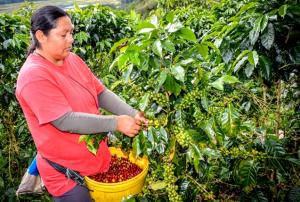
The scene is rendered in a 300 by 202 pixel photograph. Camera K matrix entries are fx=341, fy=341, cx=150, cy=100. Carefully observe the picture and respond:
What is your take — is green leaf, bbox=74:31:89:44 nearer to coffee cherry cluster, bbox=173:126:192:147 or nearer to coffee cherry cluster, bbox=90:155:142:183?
coffee cherry cluster, bbox=90:155:142:183

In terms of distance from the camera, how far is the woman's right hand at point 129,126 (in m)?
1.75

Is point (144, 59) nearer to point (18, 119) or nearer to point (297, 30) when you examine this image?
point (297, 30)

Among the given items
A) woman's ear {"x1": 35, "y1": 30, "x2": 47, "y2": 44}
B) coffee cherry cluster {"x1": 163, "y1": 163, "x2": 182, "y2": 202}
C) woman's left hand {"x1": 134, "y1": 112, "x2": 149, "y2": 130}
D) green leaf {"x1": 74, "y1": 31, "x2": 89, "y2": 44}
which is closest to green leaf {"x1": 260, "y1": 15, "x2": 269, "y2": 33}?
woman's left hand {"x1": 134, "y1": 112, "x2": 149, "y2": 130}

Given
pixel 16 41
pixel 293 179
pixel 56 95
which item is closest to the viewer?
pixel 56 95

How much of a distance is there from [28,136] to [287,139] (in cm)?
321

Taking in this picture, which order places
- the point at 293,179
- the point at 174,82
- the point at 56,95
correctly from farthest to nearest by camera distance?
the point at 293,179, the point at 56,95, the point at 174,82

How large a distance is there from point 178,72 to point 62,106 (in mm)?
707

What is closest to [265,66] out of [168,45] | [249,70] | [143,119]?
[249,70]

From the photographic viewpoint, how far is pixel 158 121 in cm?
169

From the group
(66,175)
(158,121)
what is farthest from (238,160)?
(66,175)

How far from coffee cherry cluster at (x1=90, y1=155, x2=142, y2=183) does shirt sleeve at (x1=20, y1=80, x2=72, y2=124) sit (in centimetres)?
51

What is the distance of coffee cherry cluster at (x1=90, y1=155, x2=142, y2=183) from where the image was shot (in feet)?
6.79

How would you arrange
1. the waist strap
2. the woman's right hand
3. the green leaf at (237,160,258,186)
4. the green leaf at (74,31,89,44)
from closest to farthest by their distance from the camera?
1. the woman's right hand
2. the green leaf at (237,160,258,186)
3. the waist strap
4. the green leaf at (74,31,89,44)

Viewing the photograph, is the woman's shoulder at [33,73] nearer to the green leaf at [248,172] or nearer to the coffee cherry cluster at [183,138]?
the coffee cherry cluster at [183,138]
